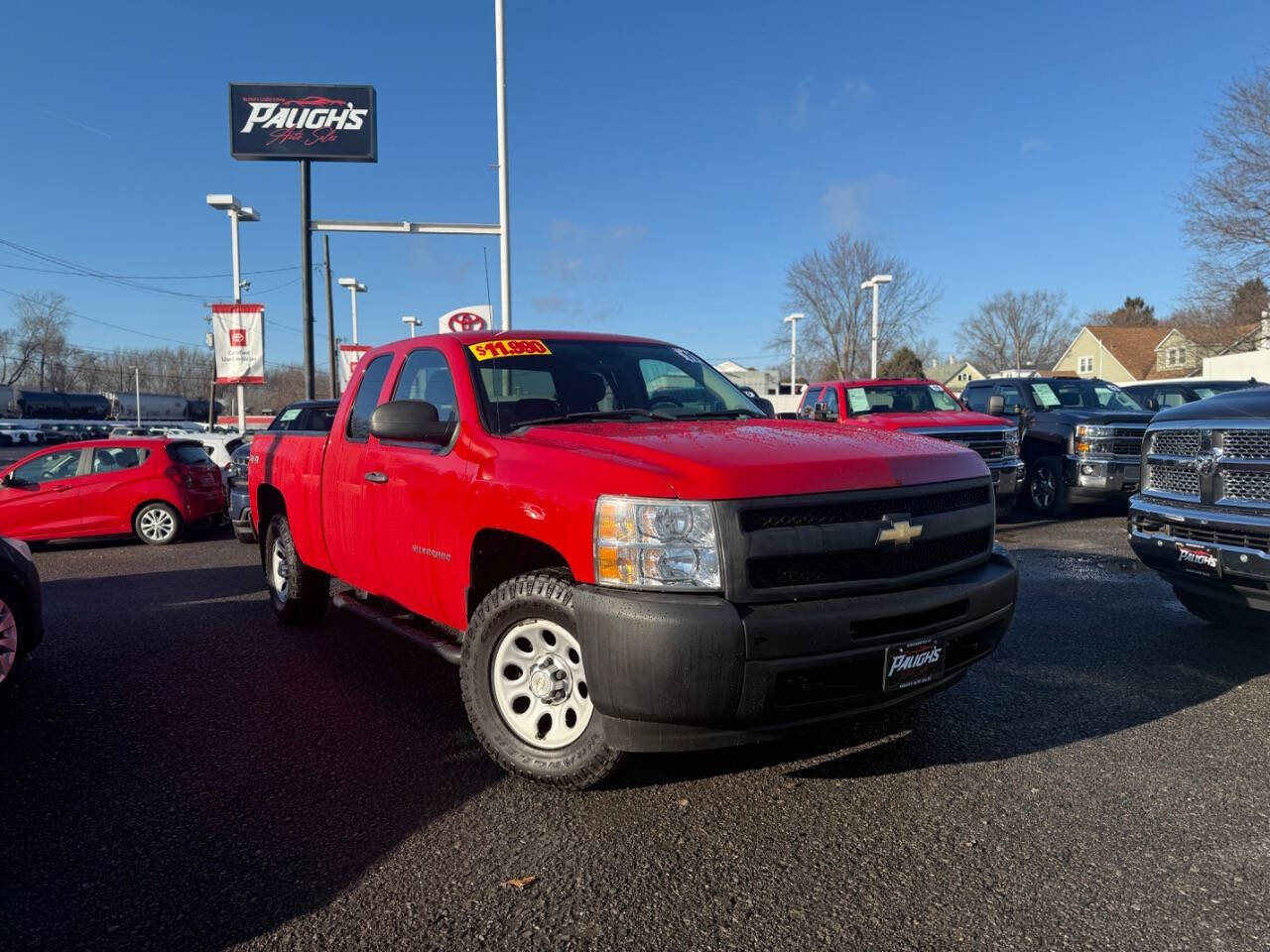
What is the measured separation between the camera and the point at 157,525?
11859 millimetres

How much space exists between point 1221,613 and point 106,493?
41.0 feet

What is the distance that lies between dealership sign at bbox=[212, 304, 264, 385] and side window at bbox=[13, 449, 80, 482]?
7693 mm

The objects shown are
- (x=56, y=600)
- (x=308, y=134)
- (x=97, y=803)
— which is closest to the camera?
(x=97, y=803)

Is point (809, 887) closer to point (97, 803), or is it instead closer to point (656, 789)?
point (656, 789)

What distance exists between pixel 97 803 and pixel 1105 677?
489 cm

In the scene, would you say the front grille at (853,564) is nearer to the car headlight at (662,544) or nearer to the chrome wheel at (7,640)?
the car headlight at (662,544)

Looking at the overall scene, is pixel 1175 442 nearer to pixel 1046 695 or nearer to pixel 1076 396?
pixel 1046 695

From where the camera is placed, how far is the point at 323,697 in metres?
4.64

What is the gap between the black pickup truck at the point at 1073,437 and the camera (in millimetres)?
10789

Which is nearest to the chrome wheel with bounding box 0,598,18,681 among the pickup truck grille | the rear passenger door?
the rear passenger door

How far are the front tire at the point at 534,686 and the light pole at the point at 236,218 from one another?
62.9 feet

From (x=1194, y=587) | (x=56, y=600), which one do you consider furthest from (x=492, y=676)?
(x=56, y=600)

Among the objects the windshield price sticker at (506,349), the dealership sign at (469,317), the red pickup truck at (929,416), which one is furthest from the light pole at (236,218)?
the windshield price sticker at (506,349)

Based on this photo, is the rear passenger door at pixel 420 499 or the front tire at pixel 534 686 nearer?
the front tire at pixel 534 686
